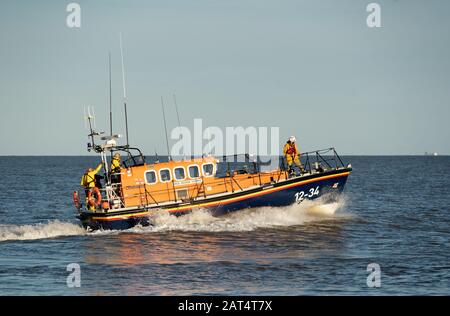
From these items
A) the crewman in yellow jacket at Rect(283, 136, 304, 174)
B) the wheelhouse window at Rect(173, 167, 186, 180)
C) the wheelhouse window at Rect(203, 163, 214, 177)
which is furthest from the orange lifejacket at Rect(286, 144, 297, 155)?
the wheelhouse window at Rect(173, 167, 186, 180)

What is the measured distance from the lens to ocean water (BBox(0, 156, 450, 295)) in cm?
1647

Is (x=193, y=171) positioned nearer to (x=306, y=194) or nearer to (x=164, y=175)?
(x=164, y=175)

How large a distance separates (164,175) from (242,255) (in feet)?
20.2

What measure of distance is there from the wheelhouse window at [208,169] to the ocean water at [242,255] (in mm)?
1659

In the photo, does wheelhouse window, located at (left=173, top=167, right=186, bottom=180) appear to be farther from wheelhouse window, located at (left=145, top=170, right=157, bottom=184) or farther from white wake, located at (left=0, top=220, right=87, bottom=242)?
white wake, located at (left=0, top=220, right=87, bottom=242)

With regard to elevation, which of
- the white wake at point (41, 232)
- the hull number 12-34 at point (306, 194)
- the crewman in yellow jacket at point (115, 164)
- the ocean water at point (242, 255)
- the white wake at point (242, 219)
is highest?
the crewman in yellow jacket at point (115, 164)

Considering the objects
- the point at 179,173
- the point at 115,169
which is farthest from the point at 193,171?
the point at 115,169

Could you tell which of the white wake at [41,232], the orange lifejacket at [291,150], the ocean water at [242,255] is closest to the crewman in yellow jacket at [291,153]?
the orange lifejacket at [291,150]

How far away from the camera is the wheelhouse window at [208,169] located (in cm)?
2591

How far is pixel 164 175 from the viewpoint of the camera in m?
25.5

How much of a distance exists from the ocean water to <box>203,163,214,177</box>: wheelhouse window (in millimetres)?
1659

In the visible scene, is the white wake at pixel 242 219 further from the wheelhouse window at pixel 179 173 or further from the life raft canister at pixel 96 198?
the life raft canister at pixel 96 198

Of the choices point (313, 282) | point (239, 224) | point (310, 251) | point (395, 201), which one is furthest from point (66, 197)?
point (313, 282)
